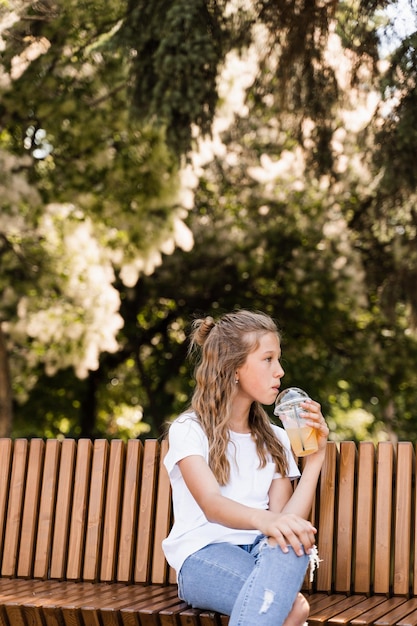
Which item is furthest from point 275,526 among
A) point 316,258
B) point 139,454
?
point 316,258

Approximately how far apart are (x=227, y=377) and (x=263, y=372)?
5.6 inches

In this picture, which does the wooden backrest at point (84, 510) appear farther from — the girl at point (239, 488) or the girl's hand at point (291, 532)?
the girl's hand at point (291, 532)

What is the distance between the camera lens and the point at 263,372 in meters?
3.87

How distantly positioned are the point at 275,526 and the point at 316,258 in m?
13.1

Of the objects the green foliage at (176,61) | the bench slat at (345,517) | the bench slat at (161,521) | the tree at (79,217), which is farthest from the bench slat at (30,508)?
the tree at (79,217)

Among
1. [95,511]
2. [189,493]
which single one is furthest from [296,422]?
[95,511]

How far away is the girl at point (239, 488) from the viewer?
3250mm

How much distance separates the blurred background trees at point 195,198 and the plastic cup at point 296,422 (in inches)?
148

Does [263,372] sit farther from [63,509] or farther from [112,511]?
[63,509]

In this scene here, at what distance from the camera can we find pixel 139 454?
14.8 feet

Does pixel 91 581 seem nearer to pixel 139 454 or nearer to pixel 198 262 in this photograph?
pixel 139 454

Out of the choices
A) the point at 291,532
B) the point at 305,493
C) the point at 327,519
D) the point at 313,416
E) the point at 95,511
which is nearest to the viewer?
the point at 291,532

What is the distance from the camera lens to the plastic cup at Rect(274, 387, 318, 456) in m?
3.55

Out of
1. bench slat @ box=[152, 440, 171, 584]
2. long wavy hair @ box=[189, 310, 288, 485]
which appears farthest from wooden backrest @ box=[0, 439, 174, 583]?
long wavy hair @ box=[189, 310, 288, 485]
